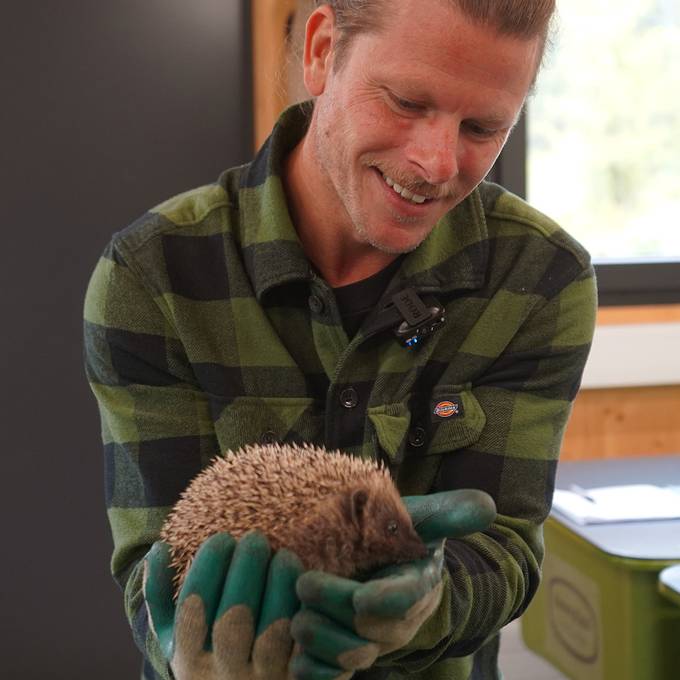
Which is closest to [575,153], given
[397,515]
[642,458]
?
[642,458]

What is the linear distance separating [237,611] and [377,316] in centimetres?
50

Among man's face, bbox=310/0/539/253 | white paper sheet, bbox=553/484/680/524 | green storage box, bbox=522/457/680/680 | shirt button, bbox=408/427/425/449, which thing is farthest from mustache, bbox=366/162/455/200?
white paper sheet, bbox=553/484/680/524

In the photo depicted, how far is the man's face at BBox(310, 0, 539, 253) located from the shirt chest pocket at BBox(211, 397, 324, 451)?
0.85 ft

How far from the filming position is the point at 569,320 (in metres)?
1.34

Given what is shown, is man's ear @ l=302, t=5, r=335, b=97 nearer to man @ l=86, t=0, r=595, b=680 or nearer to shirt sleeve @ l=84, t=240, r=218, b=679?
man @ l=86, t=0, r=595, b=680

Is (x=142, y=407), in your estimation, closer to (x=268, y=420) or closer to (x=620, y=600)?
(x=268, y=420)

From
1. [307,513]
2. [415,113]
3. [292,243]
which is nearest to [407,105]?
[415,113]

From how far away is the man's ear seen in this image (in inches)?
48.2

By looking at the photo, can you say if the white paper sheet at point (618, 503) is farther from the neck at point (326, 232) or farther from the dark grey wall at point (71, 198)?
the dark grey wall at point (71, 198)

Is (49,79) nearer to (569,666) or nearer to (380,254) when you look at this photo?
(380,254)

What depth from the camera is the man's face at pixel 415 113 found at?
1085 mm

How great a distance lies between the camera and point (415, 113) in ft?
3.72

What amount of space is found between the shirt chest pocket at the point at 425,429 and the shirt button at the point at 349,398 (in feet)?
0.10

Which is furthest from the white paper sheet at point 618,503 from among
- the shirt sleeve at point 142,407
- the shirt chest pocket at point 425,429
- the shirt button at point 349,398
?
the shirt sleeve at point 142,407
